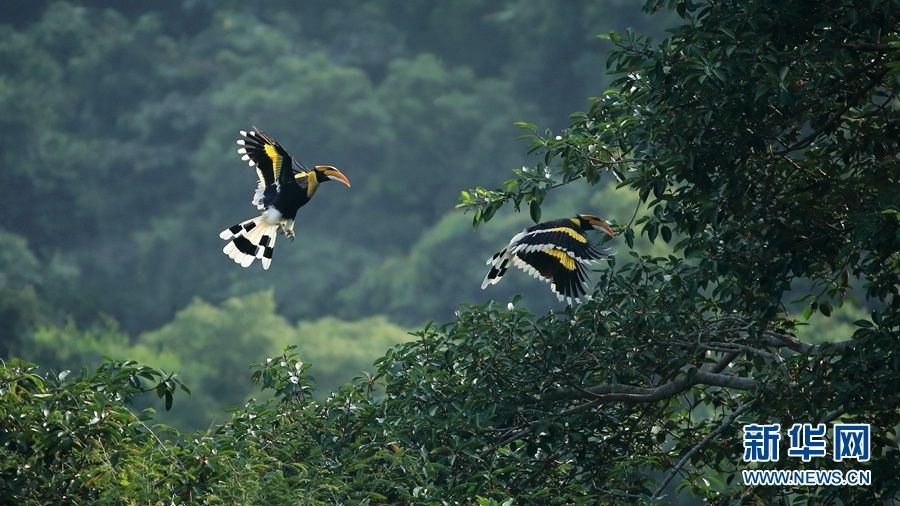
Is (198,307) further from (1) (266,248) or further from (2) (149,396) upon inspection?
(1) (266,248)

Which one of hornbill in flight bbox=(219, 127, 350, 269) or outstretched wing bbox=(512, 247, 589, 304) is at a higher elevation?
hornbill in flight bbox=(219, 127, 350, 269)

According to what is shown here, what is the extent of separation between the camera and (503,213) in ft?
81.3

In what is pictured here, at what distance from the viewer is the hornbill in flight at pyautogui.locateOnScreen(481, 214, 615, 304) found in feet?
18.3

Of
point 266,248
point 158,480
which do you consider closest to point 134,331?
point 266,248

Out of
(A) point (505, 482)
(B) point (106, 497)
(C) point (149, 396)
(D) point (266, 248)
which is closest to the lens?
(B) point (106, 497)

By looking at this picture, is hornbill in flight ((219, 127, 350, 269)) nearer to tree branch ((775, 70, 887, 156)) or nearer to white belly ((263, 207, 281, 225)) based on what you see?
white belly ((263, 207, 281, 225))

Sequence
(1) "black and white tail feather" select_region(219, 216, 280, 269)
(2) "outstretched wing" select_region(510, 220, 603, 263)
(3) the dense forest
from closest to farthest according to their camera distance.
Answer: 1. (3) the dense forest
2. (2) "outstretched wing" select_region(510, 220, 603, 263)
3. (1) "black and white tail feather" select_region(219, 216, 280, 269)

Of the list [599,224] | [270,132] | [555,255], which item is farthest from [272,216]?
[270,132]

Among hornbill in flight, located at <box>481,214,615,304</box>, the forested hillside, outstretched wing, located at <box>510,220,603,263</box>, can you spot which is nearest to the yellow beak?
hornbill in flight, located at <box>481,214,615,304</box>

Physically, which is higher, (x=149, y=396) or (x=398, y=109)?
(x=398, y=109)

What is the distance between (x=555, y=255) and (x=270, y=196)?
4.00 feet

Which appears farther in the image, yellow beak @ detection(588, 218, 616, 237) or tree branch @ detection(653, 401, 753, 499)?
yellow beak @ detection(588, 218, 616, 237)

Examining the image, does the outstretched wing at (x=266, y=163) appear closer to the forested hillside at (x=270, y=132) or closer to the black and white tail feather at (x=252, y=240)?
the black and white tail feather at (x=252, y=240)

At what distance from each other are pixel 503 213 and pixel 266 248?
18774mm
